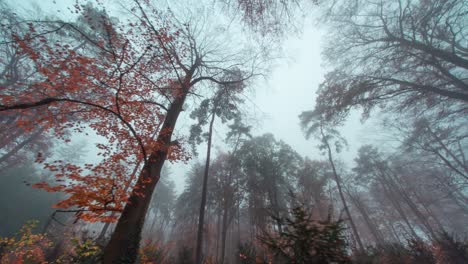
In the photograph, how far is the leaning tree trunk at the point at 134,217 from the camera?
3.72m

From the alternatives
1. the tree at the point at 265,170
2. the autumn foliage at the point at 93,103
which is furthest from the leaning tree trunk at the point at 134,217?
the tree at the point at 265,170

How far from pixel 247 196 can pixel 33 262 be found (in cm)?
1428

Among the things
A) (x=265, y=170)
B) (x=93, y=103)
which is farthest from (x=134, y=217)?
(x=265, y=170)

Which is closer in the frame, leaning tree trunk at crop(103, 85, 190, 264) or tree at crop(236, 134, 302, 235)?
leaning tree trunk at crop(103, 85, 190, 264)

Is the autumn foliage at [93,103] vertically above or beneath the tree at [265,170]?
beneath

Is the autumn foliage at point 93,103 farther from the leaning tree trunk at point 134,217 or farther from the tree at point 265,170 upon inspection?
the tree at point 265,170

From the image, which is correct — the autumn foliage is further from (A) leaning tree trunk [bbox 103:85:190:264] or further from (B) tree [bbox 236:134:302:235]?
(B) tree [bbox 236:134:302:235]

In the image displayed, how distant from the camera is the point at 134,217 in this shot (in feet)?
13.7

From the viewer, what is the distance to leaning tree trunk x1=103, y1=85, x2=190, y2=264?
12.2 feet

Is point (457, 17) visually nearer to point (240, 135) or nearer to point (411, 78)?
point (411, 78)

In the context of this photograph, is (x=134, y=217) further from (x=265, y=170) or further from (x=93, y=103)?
(x=265, y=170)

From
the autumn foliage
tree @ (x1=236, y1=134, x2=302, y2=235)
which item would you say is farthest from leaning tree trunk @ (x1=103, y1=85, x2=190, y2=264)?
tree @ (x1=236, y1=134, x2=302, y2=235)

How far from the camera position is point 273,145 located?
18.3 metres

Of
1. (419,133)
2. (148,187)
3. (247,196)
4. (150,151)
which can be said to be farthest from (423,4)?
(247,196)
